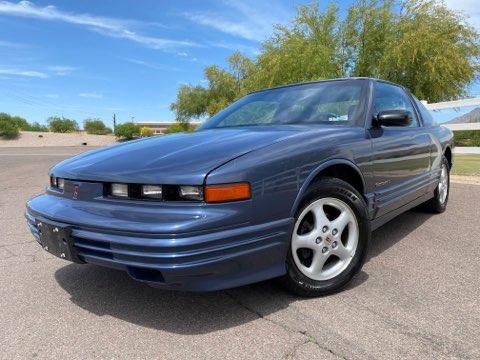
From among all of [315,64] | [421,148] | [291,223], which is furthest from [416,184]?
[315,64]

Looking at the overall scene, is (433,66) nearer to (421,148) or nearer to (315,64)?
(315,64)

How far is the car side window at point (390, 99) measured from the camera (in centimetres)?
375

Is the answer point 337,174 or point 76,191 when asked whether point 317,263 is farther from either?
point 76,191

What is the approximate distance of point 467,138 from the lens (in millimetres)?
20562

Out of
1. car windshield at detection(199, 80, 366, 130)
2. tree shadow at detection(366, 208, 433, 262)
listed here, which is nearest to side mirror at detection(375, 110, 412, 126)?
car windshield at detection(199, 80, 366, 130)

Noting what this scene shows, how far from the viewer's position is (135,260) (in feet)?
7.38

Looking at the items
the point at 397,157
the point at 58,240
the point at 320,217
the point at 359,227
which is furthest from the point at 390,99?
the point at 58,240

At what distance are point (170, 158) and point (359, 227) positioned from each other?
136 centimetres

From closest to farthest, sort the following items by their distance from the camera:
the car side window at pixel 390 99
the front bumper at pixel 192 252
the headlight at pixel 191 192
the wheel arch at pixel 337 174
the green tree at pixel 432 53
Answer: the front bumper at pixel 192 252
the headlight at pixel 191 192
the wheel arch at pixel 337 174
the car side window at pixel 390 99
the green tree at pixel 432 53

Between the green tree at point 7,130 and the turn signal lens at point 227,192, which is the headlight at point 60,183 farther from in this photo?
the green tree at point 7,130

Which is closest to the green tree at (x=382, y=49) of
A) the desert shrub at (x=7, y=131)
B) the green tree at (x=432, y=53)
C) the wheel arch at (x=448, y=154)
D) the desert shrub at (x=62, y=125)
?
the green tree at (x=432, y=53)

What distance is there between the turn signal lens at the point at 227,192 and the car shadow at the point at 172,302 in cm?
73

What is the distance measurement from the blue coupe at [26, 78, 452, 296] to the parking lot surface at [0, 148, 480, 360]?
27 cm

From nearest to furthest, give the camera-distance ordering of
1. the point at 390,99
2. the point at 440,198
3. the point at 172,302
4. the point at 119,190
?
1. the point at 119,190
2. the point at 172,302
3. the point at 390,99
4. the point at 440,198
